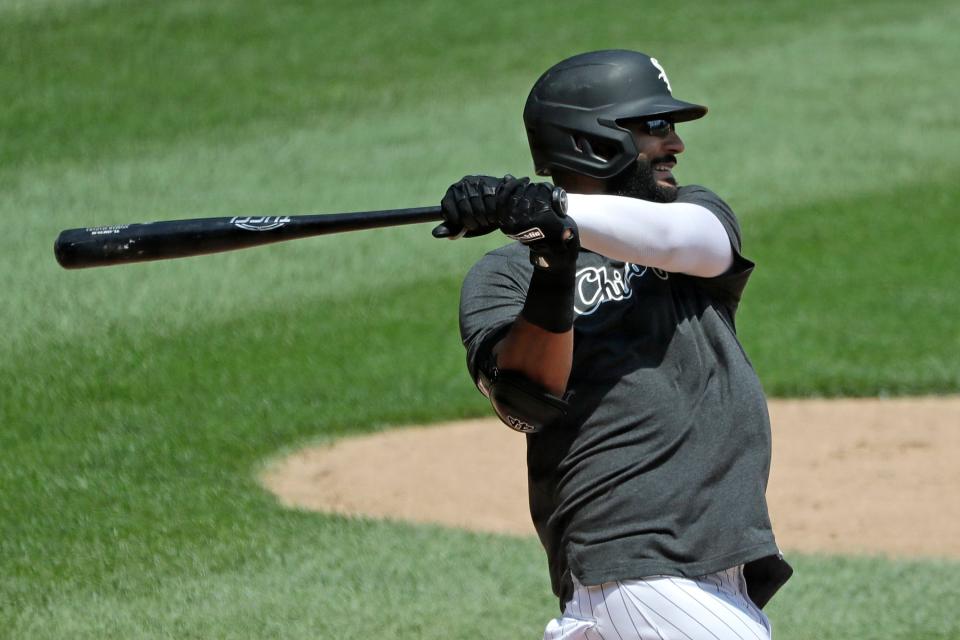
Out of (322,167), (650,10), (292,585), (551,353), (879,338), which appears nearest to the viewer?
(551,353)

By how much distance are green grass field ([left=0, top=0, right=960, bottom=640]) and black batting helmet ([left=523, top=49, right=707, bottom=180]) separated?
2.29 m

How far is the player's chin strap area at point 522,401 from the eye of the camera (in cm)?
312

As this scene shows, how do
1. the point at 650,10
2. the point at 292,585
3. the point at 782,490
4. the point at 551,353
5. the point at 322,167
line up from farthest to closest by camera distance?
the point at 650,10, the point at 322,167, the point at 782,490, the point at 292,585, the point at 551,353

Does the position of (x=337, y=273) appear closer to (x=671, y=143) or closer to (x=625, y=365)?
(x=671, y=143)

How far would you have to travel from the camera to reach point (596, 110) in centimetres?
338

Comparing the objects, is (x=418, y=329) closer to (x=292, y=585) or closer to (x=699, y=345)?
(x=292, y=585)

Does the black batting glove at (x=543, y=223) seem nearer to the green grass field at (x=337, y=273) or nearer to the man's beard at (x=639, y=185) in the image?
the man's beard at (x=639, y=185)

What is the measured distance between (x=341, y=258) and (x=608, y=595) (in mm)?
7590

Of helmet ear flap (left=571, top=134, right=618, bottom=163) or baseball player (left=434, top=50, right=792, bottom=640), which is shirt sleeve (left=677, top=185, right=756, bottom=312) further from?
helmet ear flap (left=571, top=134, right=618, bottom=163)

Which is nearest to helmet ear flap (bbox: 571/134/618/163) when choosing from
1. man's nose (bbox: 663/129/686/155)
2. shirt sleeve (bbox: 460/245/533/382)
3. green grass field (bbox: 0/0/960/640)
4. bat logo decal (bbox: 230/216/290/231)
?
man's nose (bbox: 663/129/686/155)

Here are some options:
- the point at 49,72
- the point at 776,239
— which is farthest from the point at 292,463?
the point at 49,72

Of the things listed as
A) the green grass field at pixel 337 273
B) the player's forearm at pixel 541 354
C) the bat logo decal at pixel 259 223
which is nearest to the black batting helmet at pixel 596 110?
the player's forearm at pixel 541 354

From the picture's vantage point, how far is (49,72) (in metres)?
14.4

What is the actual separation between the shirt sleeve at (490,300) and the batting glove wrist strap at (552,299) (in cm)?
20
